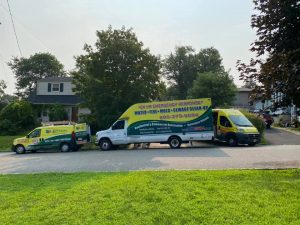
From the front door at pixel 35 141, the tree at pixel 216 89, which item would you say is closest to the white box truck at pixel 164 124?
the front door at pixel 35 141

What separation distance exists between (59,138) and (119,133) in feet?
14.2

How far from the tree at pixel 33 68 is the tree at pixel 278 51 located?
6961cm

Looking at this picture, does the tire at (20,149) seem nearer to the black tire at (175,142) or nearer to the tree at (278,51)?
the black tire at (175,142)

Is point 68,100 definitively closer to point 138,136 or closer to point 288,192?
point 138,136

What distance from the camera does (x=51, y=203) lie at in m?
7.43

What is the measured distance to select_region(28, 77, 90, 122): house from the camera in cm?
4278

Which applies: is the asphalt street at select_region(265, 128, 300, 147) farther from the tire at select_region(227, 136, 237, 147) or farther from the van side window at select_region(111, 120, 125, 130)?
the van side window at select_region(111, 120, 125, 130)

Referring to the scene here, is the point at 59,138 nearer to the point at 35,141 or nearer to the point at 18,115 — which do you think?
the point at 35,141

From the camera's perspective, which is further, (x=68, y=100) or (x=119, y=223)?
(x=68, y=100)

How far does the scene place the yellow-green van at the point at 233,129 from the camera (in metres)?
22.4

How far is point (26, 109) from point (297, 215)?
3508 cm

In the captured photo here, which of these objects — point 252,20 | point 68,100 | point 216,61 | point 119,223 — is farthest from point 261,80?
point 216,61

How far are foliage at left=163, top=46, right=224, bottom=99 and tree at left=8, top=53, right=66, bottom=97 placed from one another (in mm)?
23680

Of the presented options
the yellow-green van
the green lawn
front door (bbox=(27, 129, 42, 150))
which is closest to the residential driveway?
the yellow-green van
